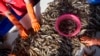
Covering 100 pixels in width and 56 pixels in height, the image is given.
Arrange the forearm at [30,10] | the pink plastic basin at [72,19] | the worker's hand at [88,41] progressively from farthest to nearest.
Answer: the forearm at [30,10] < the pink plastic basin at [72,19] < the worker's hand at [88,41]

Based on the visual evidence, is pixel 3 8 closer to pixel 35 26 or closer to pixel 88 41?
pixel 35 26

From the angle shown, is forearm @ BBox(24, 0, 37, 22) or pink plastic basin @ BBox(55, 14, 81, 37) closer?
pink plastic basin @ BBox(55, 14, 81, 37)

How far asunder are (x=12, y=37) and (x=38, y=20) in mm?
317

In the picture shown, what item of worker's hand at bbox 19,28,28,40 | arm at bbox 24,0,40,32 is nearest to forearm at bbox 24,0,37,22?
arm at bbox 24,0,40,32

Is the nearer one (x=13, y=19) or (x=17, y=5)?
(x=13, y=19)

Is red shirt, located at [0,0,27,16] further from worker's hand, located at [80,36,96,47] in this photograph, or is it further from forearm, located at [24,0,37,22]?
worker's hand, located at [80,36,96,47]

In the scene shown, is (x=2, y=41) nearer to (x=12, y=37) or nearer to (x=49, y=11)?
(x=12, y=37)

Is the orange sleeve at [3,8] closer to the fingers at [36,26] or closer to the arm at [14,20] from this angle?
the arm at [14,20]

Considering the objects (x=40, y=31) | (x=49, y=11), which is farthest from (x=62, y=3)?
(x=40, y=31)

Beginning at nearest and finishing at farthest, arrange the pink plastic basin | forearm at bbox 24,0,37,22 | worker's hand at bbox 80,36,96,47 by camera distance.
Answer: worker's hand at bbox 80,36,96,47 < the pink plastic basin < forearm at bbox 24,0,37,22

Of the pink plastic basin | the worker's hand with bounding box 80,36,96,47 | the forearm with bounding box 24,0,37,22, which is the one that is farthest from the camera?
the forearm with bounding box 24,0,37,22

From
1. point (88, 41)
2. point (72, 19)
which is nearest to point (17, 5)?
point (72, 19)

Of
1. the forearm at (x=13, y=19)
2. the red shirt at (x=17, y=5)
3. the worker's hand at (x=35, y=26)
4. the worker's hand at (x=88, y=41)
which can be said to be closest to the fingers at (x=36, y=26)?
the worker's hand at (x=35, y=26)

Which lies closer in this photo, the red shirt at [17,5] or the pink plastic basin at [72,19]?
the pink plastic basin at [72,19]
